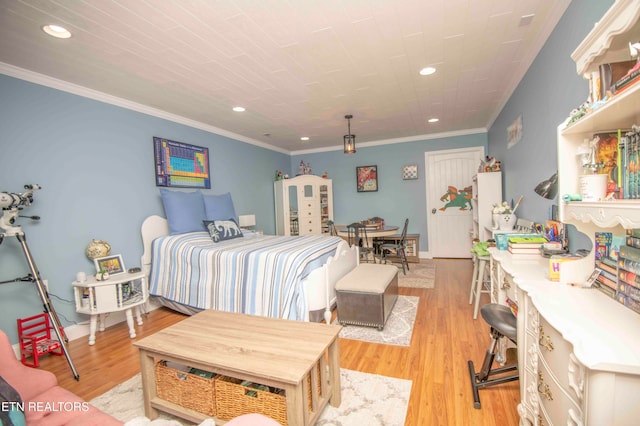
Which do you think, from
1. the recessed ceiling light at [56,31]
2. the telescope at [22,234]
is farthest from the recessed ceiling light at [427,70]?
the telescope at [22,234]

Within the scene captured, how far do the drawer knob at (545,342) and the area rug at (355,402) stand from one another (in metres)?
Answer: 0.89

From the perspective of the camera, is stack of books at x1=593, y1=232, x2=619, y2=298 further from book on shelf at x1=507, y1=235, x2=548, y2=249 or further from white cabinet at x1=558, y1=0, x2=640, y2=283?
book on shelf at x1=507, y1=235, x2=548, y2=249

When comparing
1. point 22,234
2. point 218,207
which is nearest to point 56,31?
point 22,234

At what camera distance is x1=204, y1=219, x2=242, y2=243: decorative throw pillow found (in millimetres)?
3570

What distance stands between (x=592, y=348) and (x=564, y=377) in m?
0.24

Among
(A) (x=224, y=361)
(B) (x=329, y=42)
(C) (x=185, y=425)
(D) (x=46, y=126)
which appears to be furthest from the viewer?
(D) (x=46, y=126)

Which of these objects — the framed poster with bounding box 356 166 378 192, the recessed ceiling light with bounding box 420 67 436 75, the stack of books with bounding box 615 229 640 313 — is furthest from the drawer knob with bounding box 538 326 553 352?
the framed poster with bounding box 356 166 378 192

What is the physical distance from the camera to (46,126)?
2.61 metres

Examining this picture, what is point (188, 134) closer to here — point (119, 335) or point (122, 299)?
point (122, 299)

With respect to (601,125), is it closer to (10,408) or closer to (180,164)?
(10,408)

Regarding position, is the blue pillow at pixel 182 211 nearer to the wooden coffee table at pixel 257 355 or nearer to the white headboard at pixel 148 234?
the white headboard at pixel 148 234

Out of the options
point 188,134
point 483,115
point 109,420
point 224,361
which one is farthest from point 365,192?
point 109,420

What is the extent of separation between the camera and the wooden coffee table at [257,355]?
4.36 ft

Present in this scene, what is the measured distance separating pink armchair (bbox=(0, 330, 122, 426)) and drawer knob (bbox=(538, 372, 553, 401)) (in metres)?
1.72
